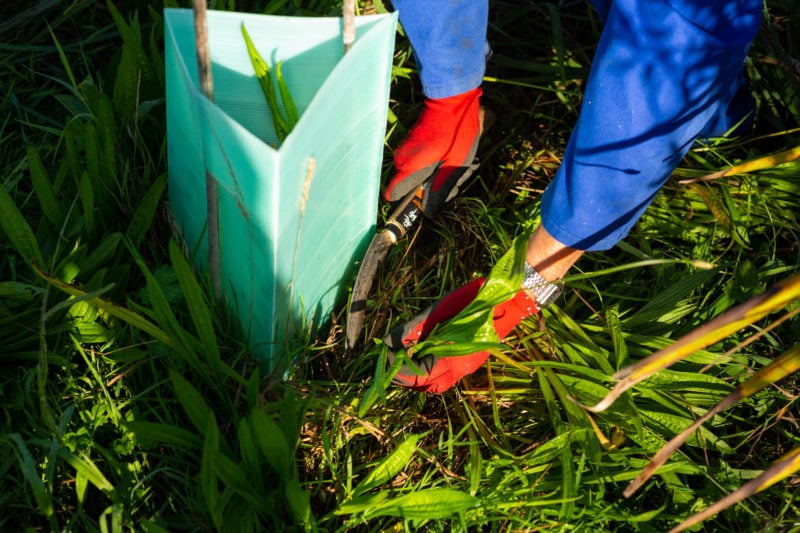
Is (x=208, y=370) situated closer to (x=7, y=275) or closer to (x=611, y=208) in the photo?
(x=7, y=275)

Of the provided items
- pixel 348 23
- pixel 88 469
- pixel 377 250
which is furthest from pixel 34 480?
pixel 348 23

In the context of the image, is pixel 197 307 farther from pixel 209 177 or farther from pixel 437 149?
pixel 437 149

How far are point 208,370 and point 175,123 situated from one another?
0.39 metres

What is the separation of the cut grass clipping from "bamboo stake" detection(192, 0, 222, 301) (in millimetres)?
105

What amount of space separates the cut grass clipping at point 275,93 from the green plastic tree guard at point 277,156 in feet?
0.09

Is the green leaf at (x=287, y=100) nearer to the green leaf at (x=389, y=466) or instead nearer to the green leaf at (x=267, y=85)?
the green leaf at (x=267, y=85)

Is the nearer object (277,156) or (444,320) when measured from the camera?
(277,156)

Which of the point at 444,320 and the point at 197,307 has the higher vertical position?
the point at 197,307

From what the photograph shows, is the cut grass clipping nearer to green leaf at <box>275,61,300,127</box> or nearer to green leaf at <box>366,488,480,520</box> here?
green leaf at <box>275,61,300,127</box>

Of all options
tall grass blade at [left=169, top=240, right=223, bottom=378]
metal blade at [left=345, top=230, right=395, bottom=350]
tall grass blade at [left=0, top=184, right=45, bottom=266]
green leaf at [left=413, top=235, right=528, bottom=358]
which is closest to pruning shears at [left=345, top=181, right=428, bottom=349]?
metal blade at [left=345, top=230, right=395, bottom=350]

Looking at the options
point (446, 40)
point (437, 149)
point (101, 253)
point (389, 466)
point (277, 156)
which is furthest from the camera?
point (437, 149)

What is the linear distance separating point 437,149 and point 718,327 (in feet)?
2.76

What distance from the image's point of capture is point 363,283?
1.38 metres

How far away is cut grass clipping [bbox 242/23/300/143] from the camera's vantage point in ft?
3.62
